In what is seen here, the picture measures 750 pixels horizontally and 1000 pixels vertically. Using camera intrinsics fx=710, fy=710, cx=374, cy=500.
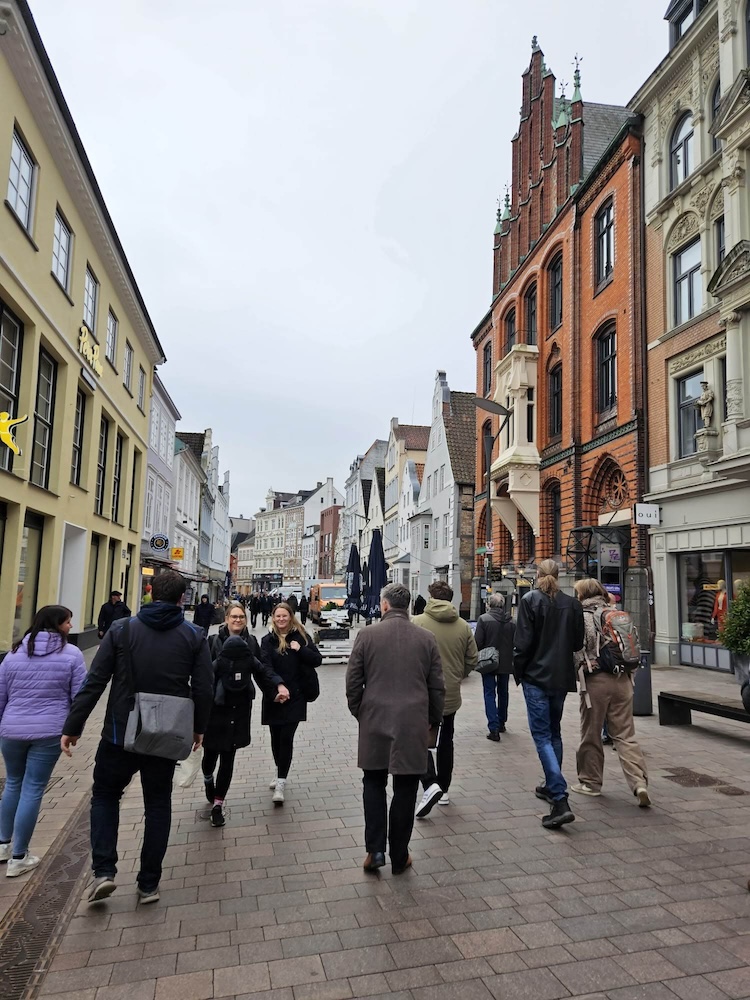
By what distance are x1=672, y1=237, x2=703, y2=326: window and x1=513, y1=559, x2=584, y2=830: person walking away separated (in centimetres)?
1473

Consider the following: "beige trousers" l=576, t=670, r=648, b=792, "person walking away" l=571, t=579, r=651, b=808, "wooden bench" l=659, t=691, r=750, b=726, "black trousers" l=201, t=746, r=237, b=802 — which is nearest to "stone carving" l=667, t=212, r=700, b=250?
"wooden bench" l=659, t=691, r=750, b=726

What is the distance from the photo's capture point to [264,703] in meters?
6.11

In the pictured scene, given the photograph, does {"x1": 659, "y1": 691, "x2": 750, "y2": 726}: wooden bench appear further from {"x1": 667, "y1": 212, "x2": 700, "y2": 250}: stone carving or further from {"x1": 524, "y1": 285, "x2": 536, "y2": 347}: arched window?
{"x1": 524, "y1": 285, "x2": 536, "y2": 347}: arched window

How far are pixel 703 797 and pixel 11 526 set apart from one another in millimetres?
11882

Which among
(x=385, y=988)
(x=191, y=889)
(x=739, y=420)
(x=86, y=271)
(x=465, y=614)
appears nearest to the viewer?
(x=385, y=988)

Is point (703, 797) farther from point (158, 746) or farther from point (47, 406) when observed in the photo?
point (47, 406)

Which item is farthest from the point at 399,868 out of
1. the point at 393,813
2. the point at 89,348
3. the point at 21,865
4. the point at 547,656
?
the point at 89,348

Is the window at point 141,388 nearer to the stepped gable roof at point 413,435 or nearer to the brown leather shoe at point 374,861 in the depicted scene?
the brown leather shoe at point 374,861

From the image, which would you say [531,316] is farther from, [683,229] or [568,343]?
[683,229]

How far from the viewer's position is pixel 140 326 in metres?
24.5

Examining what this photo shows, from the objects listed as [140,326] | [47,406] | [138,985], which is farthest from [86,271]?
[138,985]

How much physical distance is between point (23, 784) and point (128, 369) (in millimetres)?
21198

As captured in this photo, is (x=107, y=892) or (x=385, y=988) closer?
(x=385, y=988)

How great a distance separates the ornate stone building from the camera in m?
15.5
